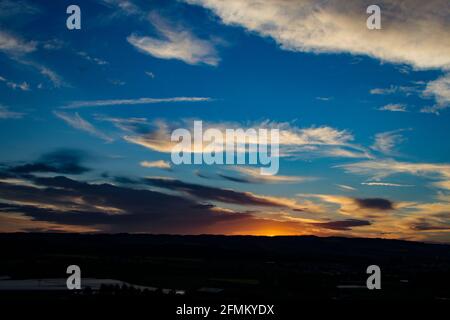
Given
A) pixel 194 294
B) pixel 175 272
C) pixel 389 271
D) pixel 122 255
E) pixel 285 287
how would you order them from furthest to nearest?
pixel 122 255, pixel 389 271, pixel 175 272, pixel 285 287, pixel 194 294

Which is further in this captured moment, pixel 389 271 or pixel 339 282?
pixel 389 271

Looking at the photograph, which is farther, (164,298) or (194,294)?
(194,294)

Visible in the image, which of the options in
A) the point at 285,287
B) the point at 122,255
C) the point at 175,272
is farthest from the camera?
the point at 122,255

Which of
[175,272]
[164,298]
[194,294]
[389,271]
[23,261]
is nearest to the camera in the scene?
[164,298]
